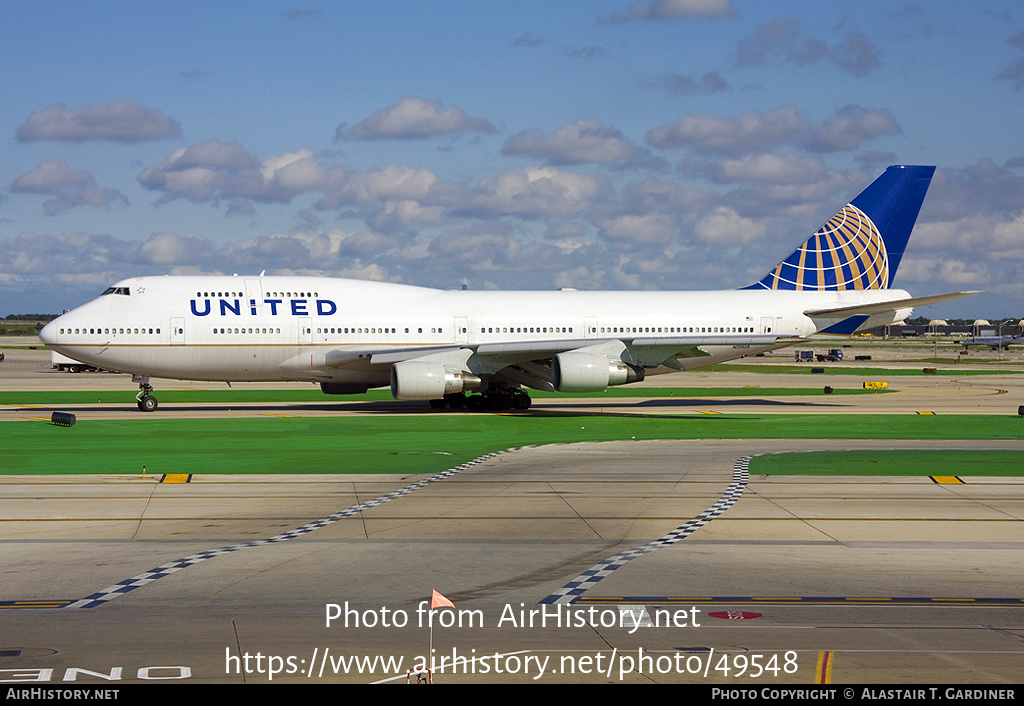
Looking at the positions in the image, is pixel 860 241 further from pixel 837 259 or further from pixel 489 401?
pixel 489 401

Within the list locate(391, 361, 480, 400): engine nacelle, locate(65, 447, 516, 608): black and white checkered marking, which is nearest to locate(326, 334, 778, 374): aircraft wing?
locate(391, 361, 480, 400): engine nacelle

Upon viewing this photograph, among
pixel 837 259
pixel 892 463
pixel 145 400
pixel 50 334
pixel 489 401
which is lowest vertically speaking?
pixel 892 463

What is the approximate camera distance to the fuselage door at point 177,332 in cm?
4003

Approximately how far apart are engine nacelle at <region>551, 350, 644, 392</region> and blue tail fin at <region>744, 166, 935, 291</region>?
1254 cm

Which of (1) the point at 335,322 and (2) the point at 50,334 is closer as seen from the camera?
(2) the point at 50,334

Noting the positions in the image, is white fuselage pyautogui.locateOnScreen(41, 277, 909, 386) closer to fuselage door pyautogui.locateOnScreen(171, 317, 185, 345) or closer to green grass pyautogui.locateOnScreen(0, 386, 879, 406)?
fuselage door pyautogui.locateOnScreen(171, 317, 185, 345)

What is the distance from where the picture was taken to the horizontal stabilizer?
43.8m

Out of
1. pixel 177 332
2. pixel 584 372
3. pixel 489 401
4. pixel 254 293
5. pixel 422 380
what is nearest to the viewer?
pixel 422 380

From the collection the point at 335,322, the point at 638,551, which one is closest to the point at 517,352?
the point at 335,322

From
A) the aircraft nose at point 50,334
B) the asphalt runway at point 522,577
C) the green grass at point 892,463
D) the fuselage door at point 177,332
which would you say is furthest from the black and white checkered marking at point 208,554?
the aircraft nose at point 50,334

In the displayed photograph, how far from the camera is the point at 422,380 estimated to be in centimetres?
3928

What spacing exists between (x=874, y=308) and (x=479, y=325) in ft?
59.2

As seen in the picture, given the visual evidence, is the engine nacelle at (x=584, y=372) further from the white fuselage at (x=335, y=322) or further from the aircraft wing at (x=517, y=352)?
the white fuselage at (x=335, y=322)
